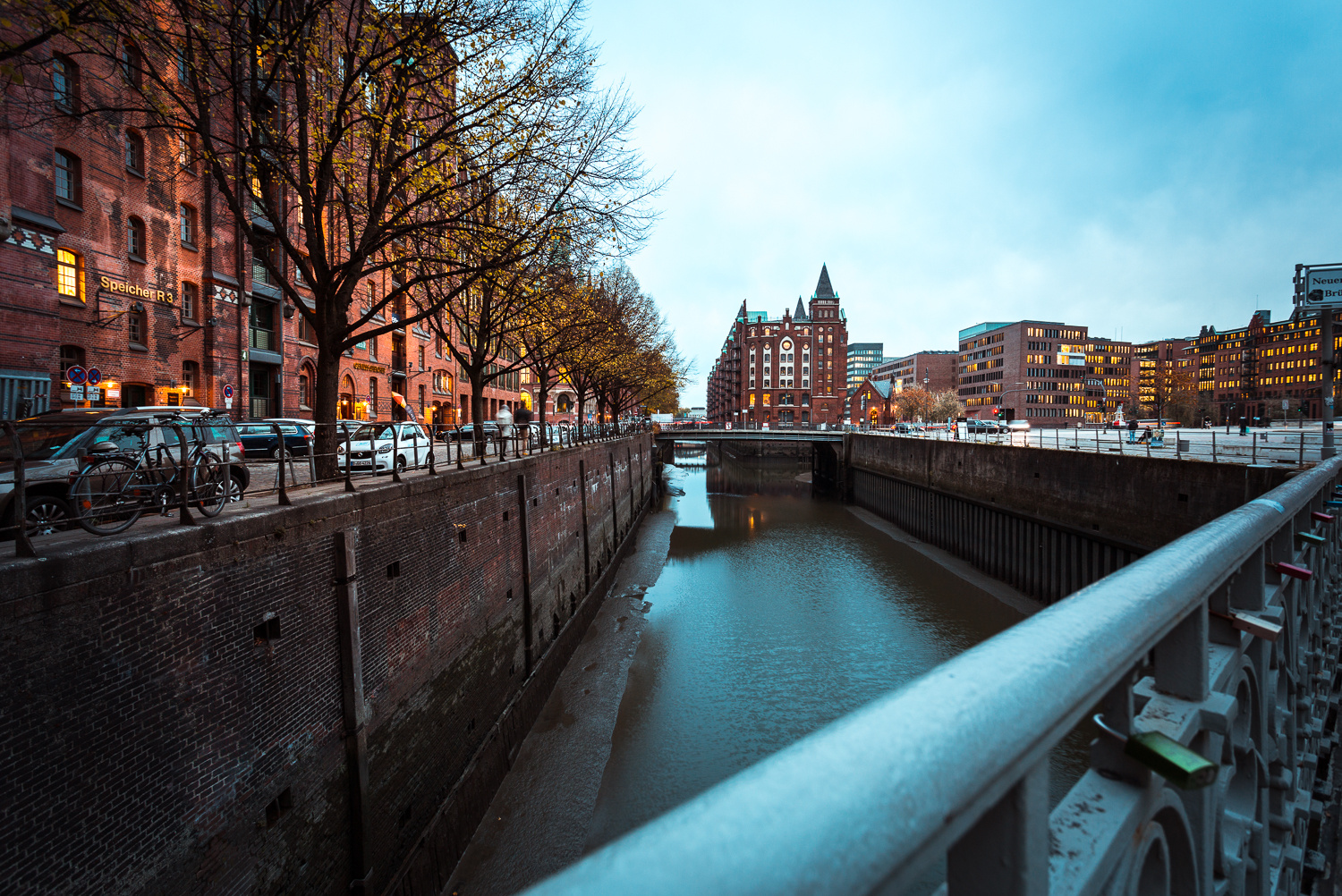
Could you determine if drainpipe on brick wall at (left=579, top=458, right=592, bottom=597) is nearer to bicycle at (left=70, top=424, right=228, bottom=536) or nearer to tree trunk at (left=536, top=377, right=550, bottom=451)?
tree trunk at (left=536, top=377, right=550, bottom=451)

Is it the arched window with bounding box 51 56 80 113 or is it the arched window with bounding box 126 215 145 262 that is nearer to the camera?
the arched window with bounding box 51 56 80 113

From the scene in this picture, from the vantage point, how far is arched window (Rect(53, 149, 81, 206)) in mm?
17828

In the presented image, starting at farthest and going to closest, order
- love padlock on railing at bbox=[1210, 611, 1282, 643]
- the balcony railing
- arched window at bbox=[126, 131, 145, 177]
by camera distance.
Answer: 1. the balcony railing
2. arched window at bbox=[126, 131, 145, 177]
3. love padlock on railing at bbox=[1210, 611, 1282, 643]

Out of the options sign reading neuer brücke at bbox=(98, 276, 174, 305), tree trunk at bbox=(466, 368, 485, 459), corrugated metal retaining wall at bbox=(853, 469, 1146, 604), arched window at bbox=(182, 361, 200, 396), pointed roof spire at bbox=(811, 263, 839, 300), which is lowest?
corrugated metal retaining wall at bbox=(853, 469, 1146, 604)

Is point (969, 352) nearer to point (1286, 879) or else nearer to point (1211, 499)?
point (1211, 499)

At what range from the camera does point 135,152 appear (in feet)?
66.9

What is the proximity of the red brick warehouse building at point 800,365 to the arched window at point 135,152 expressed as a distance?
93.2 metres

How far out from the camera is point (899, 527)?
124ft

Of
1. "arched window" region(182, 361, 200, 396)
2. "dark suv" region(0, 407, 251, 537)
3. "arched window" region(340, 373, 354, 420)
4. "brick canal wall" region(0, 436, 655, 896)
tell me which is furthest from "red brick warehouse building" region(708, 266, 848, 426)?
"dark suv" region(0, 407, 251, 537)

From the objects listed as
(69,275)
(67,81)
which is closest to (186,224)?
(69,275)

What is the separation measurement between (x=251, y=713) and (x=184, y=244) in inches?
893

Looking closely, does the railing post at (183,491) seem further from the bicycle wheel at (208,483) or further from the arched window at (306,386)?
the arched window at (306,386)

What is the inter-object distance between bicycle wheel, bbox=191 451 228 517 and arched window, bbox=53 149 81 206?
57.8ft

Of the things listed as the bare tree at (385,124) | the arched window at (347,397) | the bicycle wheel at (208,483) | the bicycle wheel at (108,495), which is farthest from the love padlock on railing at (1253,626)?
the arched window at (347,397)
